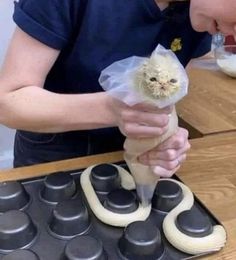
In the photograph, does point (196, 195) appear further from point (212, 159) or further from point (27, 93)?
point (27, 93)

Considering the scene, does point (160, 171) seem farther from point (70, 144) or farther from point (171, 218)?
point (70, 144)

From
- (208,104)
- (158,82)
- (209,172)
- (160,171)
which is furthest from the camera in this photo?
(208,104)

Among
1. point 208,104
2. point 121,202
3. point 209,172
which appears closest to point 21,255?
point 121,202

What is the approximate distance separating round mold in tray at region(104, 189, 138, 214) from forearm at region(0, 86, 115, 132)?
0.32 feet

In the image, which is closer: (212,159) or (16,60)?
(16,60)

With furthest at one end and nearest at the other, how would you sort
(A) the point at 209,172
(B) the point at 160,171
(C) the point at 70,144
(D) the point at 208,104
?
(D) the point at 208,104 < (C) the point at 70,144 < (A) the point at 209,172 < (B) the point at 160,171

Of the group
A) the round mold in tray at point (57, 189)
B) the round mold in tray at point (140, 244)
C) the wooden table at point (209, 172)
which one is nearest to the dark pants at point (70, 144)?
the wooden table at point (209, 172)

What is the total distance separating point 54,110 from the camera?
644 millimetres

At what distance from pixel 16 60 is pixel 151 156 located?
0.77ft

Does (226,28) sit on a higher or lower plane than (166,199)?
higher

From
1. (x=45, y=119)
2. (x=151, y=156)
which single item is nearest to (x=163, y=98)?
(x=151, y=156)

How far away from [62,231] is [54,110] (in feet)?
0.58

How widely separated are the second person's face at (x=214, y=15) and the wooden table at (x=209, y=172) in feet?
0.72

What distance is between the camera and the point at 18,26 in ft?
2.12
